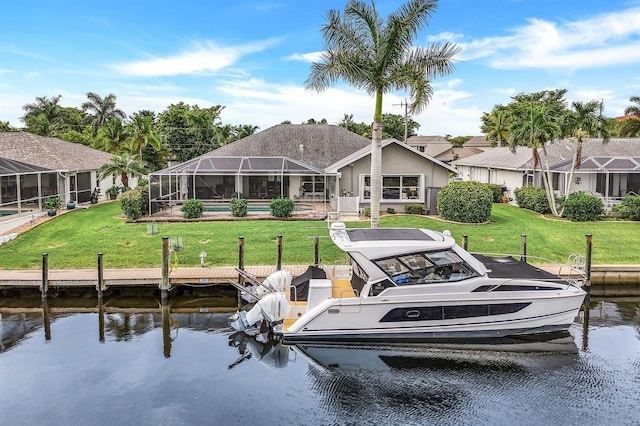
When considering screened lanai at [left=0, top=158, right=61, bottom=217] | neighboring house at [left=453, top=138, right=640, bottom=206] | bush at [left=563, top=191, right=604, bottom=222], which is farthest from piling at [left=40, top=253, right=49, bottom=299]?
bush at [left=563, top=191, right=604, bottom=222]

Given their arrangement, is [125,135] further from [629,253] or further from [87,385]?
[629,253]

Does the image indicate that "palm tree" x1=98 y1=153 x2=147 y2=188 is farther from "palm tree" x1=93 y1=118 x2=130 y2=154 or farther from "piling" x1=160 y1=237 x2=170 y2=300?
"piling" x1=160 y1=237 x2=170 y2=300

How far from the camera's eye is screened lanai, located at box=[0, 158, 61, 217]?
2497 cm

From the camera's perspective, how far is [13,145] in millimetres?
32875

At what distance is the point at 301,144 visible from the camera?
126 ft

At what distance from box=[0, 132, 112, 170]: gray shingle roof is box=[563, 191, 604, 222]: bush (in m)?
27.9

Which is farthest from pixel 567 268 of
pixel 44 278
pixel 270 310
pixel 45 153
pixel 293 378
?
pixel 45 153

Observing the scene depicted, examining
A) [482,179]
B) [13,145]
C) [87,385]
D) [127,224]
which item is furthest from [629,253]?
[13,145]

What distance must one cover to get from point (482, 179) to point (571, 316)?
103ft

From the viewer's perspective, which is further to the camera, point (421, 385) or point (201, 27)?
point (201, 27)

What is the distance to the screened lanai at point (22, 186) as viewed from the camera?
25.0 meters

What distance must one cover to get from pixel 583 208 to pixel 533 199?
155 inches

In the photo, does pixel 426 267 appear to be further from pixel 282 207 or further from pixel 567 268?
pixel 282 207

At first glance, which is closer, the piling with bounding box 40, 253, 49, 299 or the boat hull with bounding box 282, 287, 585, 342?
the boat hull with bounding box 282, 287, 585, 342
